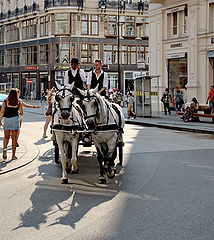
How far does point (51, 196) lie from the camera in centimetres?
788

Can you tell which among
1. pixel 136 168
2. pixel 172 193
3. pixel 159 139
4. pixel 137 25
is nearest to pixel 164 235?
pixel 172 193

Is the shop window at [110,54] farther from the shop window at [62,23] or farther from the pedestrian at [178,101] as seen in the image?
the pedestrian at [178,101]

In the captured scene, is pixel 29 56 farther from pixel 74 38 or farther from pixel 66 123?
pixel 66 123

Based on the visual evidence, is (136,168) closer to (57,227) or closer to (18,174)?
(18,174)

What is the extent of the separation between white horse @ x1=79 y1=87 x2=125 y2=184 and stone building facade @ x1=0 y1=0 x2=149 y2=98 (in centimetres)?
4879

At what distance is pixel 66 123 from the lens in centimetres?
899

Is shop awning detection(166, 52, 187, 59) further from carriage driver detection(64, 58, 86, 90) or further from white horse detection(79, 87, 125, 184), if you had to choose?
white horse detection(79, 87, 125, 184)

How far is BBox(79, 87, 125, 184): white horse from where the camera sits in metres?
8.50

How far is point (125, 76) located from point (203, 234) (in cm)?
5507

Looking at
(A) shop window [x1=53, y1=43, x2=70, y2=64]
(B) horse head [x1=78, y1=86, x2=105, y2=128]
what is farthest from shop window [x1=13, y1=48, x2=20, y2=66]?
(B) horse head [x1=78, y1=86, x2=105, y2=128]

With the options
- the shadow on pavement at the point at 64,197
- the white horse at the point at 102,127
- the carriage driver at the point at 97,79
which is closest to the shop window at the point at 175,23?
the carriage driver at the point at 97,79

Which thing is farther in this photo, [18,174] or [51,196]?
[18,174]

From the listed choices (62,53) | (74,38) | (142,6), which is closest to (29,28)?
(62,53)

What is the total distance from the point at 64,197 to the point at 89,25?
53.3 meters
